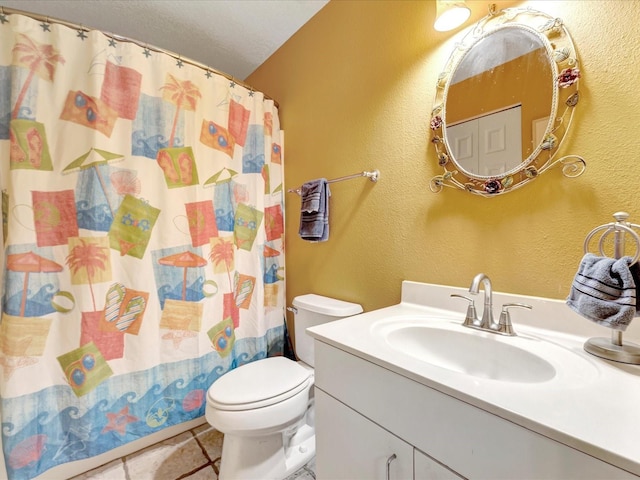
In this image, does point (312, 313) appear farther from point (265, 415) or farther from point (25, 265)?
point (25, 265)

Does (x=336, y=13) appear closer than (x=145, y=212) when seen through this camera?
No

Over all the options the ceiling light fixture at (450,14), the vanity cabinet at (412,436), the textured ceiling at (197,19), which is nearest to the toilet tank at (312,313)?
the vanity cabinet at (412,436)

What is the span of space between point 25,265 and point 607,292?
1.84 metres

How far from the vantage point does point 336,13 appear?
143cm

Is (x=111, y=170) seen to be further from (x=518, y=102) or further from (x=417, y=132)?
(x=518, y=102)

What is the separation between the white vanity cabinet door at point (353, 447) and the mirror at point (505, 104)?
81 cm

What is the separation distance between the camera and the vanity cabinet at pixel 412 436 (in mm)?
447

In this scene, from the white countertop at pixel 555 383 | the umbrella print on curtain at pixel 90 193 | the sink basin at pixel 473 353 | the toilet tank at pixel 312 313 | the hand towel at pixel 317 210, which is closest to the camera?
the white countertop at pixel 555 383

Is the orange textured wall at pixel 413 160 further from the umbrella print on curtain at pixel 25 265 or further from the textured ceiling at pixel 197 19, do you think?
the umbrella print on curtain at pixel 25 265

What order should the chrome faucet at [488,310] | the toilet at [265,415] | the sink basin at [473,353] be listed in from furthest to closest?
the toilet at [265,415]
the chrome faucet at [488,310]
the sink basin at [473,353]

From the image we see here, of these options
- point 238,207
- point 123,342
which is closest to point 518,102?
point 238,207

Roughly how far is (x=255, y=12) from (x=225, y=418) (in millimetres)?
2003

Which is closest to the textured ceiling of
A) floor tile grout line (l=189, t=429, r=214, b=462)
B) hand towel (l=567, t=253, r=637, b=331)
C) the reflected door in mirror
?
the reflected door in mirror

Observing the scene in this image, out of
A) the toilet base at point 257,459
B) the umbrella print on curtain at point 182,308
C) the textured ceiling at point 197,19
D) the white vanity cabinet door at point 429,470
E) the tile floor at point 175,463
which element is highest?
the textured ceiling at point 197,19
